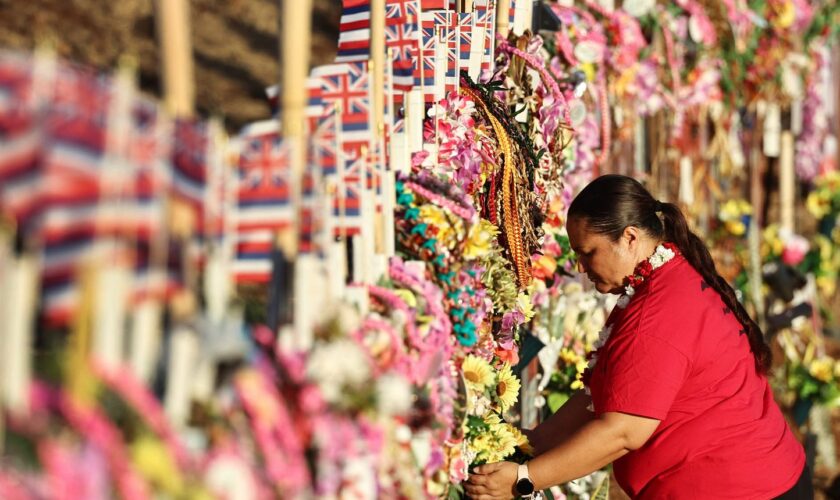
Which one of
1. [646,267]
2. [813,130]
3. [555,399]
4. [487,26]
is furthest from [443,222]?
[813,130]

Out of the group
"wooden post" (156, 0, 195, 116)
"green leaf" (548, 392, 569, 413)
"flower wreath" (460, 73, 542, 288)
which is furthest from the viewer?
"green leaf" (548, 392, 569, 413)

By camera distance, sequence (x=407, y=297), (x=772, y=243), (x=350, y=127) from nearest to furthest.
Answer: (x=350, y=127), (x=407, y=297), (x=772, y=243)

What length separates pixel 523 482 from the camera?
93.1 inches

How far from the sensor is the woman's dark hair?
242cm

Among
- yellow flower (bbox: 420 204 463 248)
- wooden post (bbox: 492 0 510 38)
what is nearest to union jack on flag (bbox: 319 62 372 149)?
yellow flower (bbox: 420 204 463 248)

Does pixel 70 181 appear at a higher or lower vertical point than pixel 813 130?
lower

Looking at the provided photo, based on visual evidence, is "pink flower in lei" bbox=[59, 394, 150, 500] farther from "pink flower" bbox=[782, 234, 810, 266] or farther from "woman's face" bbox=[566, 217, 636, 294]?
"pink flower" bbox=[782, 234, 810, 266]

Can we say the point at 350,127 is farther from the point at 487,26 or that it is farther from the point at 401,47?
the point at 487,26

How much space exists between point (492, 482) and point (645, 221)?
69 cm

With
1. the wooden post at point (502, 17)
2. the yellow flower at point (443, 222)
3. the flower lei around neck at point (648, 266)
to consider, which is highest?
the wooden post at point (502, 17)

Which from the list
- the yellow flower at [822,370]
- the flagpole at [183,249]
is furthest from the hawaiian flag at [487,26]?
the yellow flower at [822,370]

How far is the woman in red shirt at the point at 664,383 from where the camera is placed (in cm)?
228

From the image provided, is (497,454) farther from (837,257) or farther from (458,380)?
(837,257)

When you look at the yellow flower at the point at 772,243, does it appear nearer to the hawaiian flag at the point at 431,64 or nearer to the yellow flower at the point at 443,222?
the hawaiian flag at the point at 431,64
